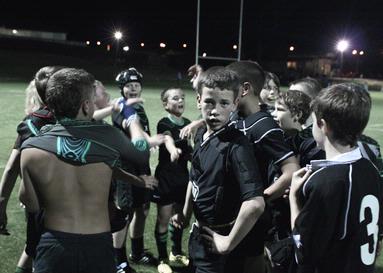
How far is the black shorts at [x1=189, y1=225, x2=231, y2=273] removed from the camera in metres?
2.66

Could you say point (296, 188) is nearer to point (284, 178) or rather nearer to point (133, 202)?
point (284, 178)

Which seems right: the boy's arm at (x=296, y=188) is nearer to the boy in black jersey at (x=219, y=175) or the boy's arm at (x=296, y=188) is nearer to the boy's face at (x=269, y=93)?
the boy in black jersey at (x=219, y=175)

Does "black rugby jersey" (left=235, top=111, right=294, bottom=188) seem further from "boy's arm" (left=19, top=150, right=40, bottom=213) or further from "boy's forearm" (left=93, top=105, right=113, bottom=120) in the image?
"boy's arm" (left=19, top=150, right=40, bottom=213)

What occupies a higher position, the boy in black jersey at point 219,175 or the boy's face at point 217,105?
the boy's face at point 217,105

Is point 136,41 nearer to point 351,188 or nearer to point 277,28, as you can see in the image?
point 277,28

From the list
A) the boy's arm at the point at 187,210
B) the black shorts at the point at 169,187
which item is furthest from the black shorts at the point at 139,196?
the boy's arm at the point at 187,210

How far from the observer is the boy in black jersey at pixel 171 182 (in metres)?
4.51

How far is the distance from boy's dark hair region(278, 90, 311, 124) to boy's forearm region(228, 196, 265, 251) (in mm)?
1397

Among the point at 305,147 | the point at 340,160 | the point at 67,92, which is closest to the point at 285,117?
the point at 305,147

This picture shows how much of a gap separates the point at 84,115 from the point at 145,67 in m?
47.2

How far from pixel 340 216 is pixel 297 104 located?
163 cm

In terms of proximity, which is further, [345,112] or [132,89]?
[132,89]

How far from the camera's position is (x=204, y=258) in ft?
8.79

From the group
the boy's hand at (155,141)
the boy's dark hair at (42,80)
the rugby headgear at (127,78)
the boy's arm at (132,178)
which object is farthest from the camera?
the rugby headgear at (127,78)
